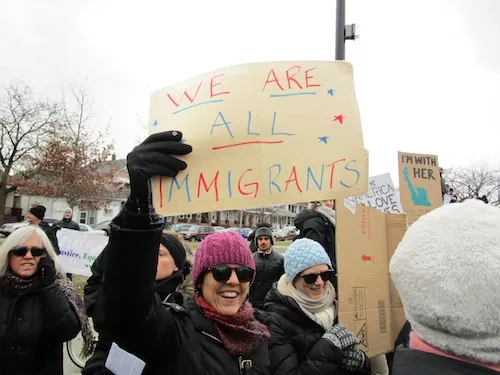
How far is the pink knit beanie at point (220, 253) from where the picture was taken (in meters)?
1.92

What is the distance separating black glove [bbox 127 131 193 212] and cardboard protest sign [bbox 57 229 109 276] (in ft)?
21.7

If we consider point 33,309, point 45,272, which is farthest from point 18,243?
point 33,309

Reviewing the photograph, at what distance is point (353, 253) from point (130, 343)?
1488mm

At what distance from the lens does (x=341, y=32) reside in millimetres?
4840

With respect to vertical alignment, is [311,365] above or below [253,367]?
below

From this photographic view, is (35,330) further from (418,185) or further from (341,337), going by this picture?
(418,185)

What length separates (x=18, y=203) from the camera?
44.9m

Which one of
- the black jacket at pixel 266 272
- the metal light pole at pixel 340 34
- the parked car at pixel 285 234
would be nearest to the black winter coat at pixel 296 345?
the black jacket at pixel 266 272

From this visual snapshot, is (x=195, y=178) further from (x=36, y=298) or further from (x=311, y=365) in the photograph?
(x=36, y=298)

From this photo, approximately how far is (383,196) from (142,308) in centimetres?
279

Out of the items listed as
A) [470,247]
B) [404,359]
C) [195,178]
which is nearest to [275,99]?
[195,178]

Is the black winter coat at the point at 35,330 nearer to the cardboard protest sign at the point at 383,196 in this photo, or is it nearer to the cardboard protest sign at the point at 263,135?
the cardboard protest sign at the point at 263,135

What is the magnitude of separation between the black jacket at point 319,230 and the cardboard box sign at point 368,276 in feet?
3.47

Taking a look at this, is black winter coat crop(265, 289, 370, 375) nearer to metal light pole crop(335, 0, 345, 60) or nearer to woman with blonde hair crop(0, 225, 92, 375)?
woman with blonde hair crop(0, 225, 92, 375)
